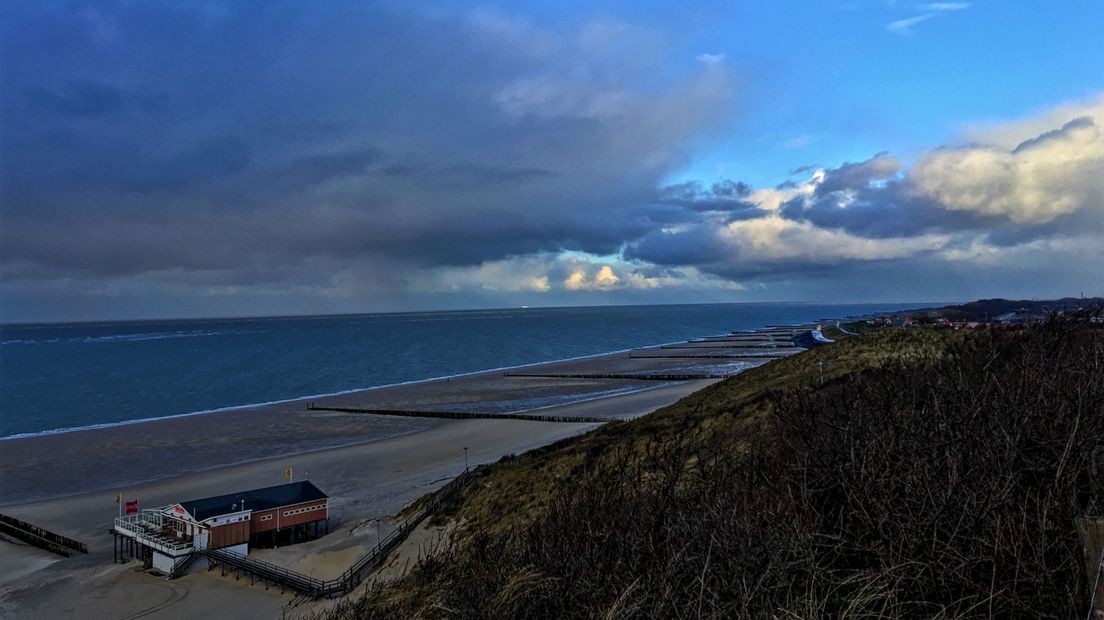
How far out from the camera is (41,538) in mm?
30328

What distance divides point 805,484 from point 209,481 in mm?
41123

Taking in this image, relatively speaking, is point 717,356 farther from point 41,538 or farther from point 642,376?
point 41,538

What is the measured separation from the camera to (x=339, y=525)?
31.1 m

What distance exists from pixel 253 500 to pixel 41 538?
11.1 metres

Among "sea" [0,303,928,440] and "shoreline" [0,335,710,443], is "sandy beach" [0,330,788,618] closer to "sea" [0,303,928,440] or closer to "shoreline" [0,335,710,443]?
"shoreline" [0,335,710,443]

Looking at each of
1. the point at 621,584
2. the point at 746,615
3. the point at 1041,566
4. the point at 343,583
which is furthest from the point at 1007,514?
the point at 343,583

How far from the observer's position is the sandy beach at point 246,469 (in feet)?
80.9

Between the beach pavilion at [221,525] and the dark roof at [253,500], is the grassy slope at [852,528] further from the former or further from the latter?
the dark roof at [253,500]

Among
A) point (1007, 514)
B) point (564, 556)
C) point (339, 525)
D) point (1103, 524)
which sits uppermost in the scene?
point (1103, 524)

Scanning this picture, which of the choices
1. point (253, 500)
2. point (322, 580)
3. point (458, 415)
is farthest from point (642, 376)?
point (322, 580)

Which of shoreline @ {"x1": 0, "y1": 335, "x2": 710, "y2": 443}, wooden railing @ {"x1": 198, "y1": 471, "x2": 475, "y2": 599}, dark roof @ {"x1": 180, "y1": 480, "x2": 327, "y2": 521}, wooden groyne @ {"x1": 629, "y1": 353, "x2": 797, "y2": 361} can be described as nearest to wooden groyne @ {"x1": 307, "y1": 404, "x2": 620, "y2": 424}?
shoreline @ {"x1": 0, "y1": 335, "x2": 710, "y2": 443}

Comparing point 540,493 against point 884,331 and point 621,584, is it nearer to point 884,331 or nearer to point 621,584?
point 621,584

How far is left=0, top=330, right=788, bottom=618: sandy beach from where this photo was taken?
24656mm

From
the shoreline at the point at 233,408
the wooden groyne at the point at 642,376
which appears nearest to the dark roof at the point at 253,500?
the shoreline at the point at 233,408
